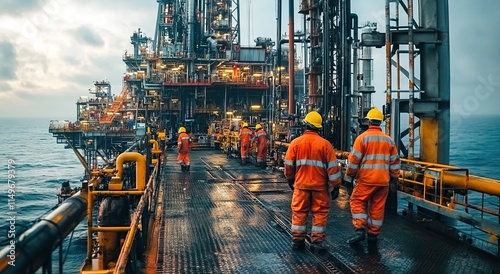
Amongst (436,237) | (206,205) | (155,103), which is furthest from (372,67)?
(155,103)

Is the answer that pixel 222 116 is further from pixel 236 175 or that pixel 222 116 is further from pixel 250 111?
pixel 236 175

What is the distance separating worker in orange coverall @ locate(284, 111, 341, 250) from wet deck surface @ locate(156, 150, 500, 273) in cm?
27

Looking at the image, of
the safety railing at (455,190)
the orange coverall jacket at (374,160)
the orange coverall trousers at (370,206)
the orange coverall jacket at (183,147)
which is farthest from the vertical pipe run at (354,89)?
the orange coverall trousers at (370,206)

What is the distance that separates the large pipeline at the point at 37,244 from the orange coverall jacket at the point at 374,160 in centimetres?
335

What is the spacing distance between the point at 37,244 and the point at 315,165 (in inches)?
131

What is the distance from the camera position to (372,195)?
571cm

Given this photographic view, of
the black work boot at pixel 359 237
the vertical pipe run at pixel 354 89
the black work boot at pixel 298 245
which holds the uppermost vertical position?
the vertical pipe run at pixel 354 89

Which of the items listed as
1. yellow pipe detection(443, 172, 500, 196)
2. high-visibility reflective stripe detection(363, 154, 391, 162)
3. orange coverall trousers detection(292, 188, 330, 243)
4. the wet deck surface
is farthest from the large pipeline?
yellow pipe detection(443, 172, 500, 196)

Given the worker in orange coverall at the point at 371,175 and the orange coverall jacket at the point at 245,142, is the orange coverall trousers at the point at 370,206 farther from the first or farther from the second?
the orange coverall jacket at the point at 245,142

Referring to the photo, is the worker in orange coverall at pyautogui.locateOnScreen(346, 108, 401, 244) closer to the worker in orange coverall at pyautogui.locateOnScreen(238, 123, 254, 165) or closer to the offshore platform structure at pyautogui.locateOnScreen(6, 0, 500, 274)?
the offshore platform structure at pyautogui.locateOnScreen(6, 0, 500, 274)

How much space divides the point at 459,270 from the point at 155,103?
157ft

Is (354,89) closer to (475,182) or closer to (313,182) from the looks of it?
(475,182)

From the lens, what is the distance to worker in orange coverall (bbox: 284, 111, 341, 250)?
5527 millimetres

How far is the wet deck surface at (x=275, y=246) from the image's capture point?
199 inches
